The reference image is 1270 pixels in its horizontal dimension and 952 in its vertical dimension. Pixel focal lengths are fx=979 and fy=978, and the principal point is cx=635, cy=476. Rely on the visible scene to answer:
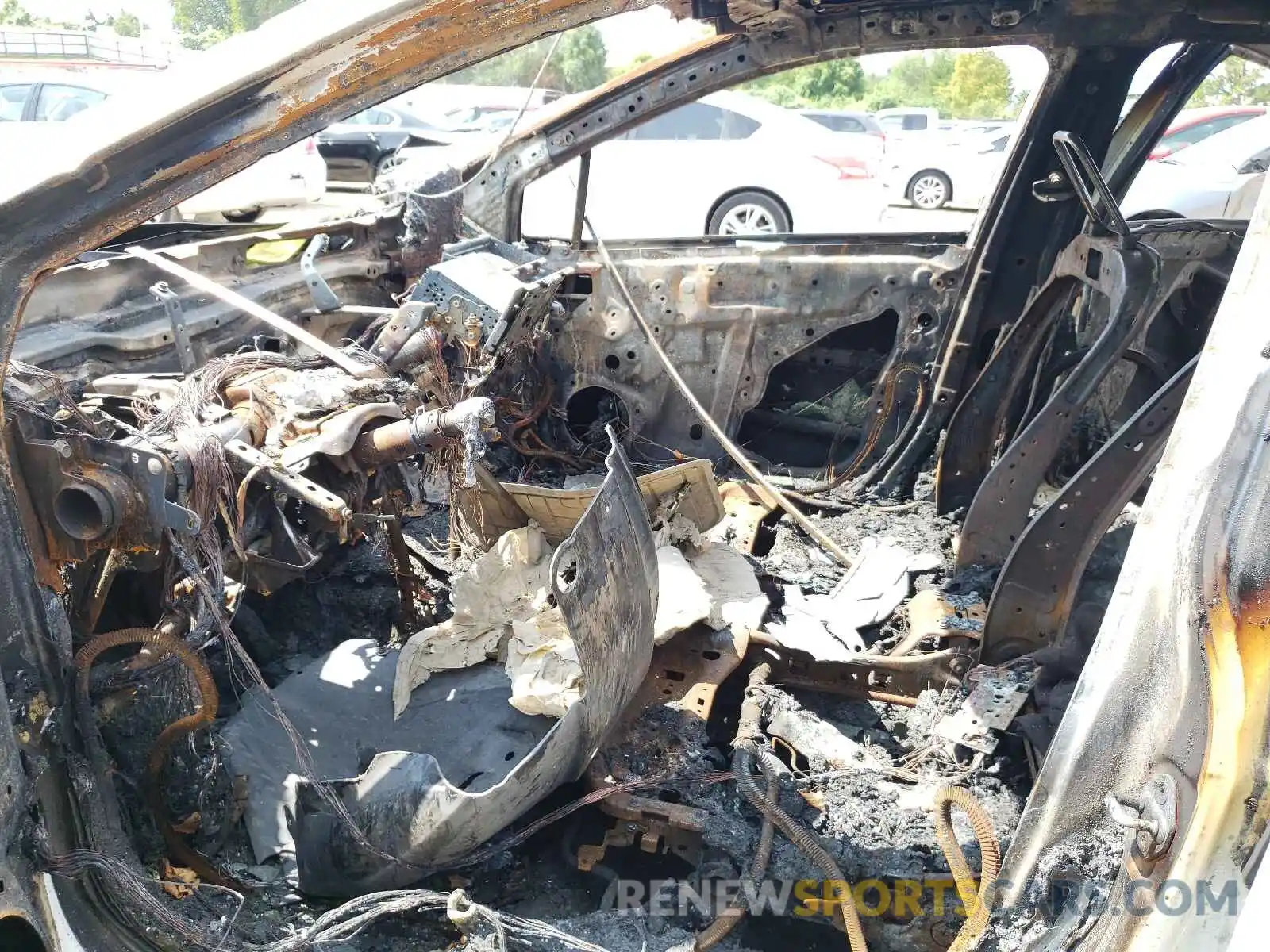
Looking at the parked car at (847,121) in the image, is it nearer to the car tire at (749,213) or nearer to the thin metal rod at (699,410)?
the car tire at (749,213)

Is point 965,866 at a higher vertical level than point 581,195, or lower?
lower

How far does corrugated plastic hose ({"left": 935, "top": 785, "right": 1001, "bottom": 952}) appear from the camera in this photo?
1549 millimetres

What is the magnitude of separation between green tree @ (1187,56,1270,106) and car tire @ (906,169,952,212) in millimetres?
14093

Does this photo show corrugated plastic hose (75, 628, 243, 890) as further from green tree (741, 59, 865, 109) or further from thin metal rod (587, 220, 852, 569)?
green tree (741, 59, 865, 109)

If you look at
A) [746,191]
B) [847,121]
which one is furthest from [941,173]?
[746,191]

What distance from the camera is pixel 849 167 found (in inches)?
381

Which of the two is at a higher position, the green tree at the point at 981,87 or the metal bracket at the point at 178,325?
the green tree at the point at 981,87

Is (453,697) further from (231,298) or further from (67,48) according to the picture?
(67,48)

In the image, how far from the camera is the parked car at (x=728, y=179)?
9148 mm

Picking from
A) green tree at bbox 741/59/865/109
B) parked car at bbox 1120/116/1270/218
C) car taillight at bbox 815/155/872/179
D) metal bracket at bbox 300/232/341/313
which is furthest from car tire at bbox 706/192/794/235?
green tree at bbox 741/59/865/109

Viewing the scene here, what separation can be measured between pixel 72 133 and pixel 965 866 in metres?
1.93

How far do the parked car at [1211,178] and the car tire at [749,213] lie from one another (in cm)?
293

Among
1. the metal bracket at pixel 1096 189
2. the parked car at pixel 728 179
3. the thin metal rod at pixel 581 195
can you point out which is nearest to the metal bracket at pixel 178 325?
the thin metal rod at pixel 581 195

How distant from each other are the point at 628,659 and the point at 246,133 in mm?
1331
